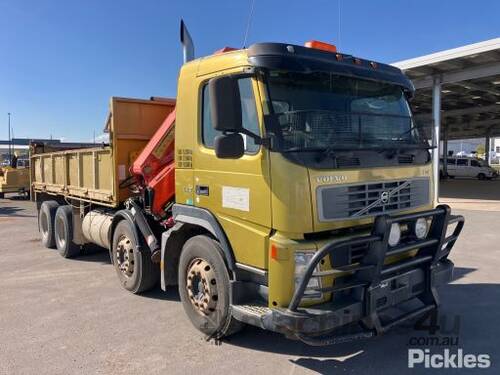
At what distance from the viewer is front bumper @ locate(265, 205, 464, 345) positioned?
10.9ft

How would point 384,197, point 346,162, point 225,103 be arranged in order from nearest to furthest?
point 225,103 < point 346,162 < point 384,197

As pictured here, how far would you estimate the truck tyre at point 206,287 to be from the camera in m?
4.07

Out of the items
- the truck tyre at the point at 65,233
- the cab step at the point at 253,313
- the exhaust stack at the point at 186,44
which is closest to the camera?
the cab step at the point at 253,313

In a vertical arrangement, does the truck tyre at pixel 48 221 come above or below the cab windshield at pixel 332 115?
below

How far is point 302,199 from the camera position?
11.3 feet

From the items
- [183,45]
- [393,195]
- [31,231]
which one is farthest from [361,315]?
[31,231]

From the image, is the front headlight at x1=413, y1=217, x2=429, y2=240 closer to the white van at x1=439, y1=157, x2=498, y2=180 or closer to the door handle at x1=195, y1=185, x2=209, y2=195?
the door handle at x1=195, y1=185, x2=209, y2=195

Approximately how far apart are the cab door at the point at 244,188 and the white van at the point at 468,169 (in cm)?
3402

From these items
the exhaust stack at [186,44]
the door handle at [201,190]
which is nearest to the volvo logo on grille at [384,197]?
the door handle at [201,190]

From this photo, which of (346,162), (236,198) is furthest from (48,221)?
(346,162)

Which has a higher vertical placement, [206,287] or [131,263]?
[206,287]

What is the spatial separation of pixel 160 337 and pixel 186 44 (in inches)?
130

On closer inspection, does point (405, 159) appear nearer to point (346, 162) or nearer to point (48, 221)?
point (346, 162)

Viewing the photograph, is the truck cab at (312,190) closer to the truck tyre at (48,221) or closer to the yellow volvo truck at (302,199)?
the yellow volvo truck at (302,199)
